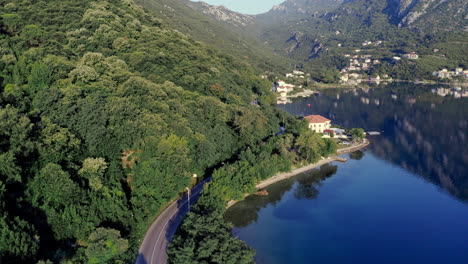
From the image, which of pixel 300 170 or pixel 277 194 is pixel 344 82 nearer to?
pixel 300 170

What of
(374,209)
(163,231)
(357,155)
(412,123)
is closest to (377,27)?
(412,123)

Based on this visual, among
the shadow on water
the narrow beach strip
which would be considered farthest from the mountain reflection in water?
the shadow on water

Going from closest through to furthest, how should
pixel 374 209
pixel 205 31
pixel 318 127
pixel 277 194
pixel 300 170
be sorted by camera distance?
pixel 374 209
pixel 277 194
pixel 300 170
pixel 318 127
pixel 205 31

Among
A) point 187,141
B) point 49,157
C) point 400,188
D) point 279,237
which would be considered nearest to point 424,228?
point 400,188

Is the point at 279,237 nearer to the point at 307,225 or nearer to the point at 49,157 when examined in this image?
the point at 307,225

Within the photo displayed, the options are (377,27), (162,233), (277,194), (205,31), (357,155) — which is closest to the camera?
(162,233)

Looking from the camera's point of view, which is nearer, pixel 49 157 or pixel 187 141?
pixel 49 157
